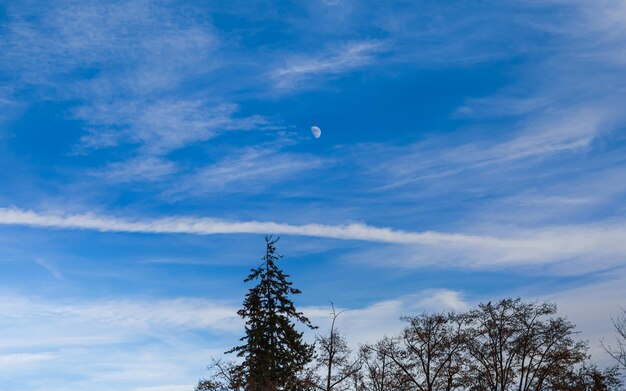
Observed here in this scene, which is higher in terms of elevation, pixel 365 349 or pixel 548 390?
pixel 365 349

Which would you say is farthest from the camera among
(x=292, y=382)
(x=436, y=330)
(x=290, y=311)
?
(x=290, y=311)

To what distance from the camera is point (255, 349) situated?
5897 centimetres

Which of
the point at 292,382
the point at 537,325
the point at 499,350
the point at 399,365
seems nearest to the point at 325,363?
the point at 292,382

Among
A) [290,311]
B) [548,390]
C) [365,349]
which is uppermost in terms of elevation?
[290,311]

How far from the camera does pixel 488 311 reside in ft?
194

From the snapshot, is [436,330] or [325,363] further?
[436,330]

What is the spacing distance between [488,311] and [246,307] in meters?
20.4

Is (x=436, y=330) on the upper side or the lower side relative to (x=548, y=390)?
upper

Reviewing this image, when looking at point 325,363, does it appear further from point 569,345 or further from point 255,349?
point 569,345

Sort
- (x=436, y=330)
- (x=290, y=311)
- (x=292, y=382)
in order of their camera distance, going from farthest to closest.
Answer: (x=290, y=311) → (x=436, y=330) → (x=292, y=382)

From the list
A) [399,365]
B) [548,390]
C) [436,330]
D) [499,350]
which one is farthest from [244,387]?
[548,390]

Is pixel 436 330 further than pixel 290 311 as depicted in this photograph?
No

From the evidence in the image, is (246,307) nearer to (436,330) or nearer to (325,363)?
(325,363)

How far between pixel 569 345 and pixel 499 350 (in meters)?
5.87
